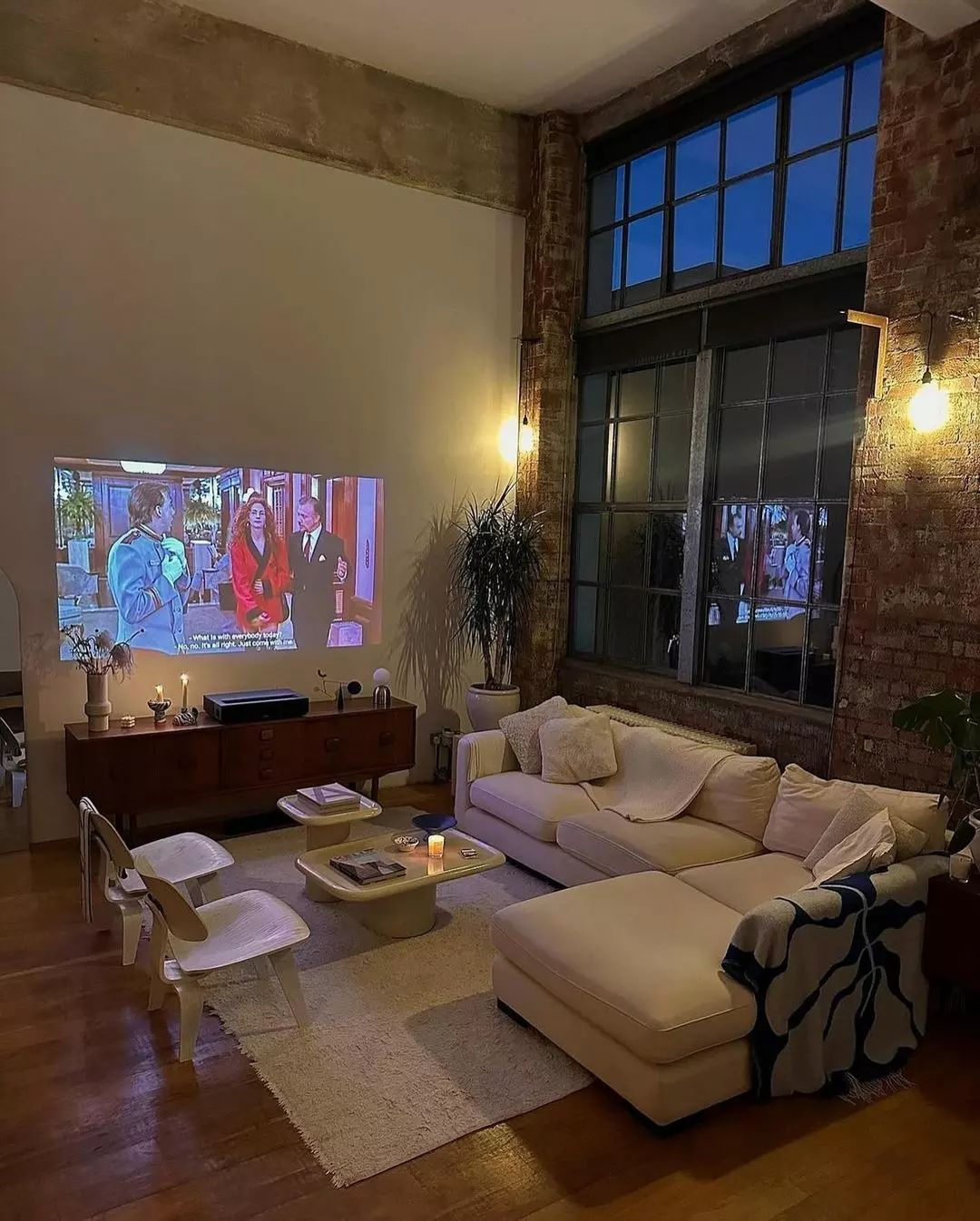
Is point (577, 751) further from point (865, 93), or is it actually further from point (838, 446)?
point (865, 93)

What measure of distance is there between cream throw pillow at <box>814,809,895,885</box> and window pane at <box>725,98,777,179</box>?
3.80 m

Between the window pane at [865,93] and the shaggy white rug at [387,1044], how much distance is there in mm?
4474

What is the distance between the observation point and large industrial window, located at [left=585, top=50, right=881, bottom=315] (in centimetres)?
465

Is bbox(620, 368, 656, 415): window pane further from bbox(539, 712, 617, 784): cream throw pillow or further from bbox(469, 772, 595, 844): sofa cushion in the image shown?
bbox(469, 772, 595, 844): sofa cushion

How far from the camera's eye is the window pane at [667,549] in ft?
18.8

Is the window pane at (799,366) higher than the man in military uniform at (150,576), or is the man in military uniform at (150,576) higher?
the window pane at (799,366)

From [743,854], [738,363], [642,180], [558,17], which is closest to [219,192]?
[558,17]

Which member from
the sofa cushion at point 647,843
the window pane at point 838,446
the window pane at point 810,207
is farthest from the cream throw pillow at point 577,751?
the window pane at point 810,207

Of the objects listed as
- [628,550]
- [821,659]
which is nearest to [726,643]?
[821,659]

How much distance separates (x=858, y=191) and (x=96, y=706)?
16.0ft

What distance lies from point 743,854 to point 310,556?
3.24 meters

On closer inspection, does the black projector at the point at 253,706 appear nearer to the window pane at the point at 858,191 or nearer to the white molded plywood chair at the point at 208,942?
the white molded plywood chair at the point at 208,942

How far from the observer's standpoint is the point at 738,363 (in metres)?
5.34

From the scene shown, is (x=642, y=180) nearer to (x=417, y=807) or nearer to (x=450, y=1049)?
(x=417, y=807)
